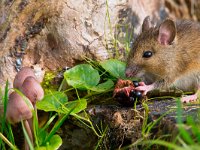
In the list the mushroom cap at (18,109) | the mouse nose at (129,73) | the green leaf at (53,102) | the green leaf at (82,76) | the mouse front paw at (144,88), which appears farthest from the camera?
the green leaf at (82,76)

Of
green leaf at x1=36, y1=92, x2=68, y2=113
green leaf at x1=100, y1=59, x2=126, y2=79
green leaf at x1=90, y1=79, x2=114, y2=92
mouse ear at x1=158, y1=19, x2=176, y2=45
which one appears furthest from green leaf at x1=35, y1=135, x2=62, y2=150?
Answer: mouse ear at x1=158, y1=19, x2=176, y2=45

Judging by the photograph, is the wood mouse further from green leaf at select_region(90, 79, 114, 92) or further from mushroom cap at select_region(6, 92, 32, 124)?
mushroom cap at select_region(6, 92, 32, 124)

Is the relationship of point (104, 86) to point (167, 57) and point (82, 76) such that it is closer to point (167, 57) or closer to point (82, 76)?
point (82, 76)

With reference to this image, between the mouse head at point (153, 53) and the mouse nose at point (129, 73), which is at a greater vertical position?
the mouse head at point (153, 53)

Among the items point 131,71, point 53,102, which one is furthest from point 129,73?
point 53,102

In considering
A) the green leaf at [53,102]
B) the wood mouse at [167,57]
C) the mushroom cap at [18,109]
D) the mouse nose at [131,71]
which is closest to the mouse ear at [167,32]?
the wood mouse at [167,57]

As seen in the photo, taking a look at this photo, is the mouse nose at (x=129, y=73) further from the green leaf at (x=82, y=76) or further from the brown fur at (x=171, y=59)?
the green leaf at (x=82, y=76)

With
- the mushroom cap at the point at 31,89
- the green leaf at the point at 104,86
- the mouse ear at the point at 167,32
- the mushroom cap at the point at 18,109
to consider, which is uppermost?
the mouse ear at the point at 167,32

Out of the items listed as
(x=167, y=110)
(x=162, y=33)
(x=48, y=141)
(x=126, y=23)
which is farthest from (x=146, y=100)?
(x=126, y=23)
